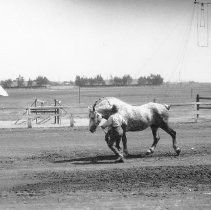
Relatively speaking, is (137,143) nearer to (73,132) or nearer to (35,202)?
(73,132)

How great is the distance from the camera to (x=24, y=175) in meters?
10.8

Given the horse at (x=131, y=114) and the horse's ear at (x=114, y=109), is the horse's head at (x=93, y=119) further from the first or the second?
the horse's ear at (x=114, y=109)

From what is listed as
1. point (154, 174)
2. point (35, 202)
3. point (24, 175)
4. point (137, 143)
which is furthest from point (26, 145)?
point (35, 202)

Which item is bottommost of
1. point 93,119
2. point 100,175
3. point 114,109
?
point 100,175

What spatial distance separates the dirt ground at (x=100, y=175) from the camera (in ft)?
26.4

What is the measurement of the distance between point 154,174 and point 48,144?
682 centimetres

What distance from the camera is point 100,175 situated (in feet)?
34.2

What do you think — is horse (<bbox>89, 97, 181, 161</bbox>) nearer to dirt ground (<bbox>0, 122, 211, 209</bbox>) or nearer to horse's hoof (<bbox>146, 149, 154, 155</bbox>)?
horse's hoof (<bbox>146, 149, 154, 155</bbox>)

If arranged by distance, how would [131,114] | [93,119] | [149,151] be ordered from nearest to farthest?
[93,119], [131,114], [149,151]

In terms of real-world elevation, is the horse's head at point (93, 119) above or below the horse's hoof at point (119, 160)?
above

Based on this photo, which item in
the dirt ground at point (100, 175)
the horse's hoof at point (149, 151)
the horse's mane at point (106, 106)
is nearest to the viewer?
the dirt ground at point (100, 175)

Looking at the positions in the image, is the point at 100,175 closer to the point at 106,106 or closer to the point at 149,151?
the point at 106,106

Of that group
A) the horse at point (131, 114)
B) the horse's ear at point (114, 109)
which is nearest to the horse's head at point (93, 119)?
the horse at point (131, 114)

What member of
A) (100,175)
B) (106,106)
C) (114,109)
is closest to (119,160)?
(114,109)
